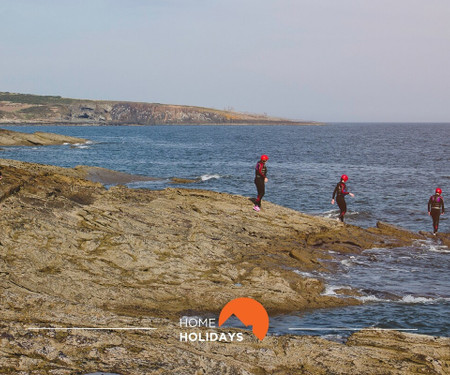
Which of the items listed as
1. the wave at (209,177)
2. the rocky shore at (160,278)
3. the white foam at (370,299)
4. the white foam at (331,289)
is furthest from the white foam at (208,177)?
the white foam at (370,299)

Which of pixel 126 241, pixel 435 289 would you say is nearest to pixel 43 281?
pixel 126 241

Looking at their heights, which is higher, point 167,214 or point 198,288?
point 167,214

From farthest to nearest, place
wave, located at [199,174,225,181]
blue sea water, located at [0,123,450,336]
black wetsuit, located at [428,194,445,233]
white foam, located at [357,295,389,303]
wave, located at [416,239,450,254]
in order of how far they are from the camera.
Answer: wave, located at [199,174,225,181] < black wetsuit, located at [428,194,445,233] < wave, located at [416,239,450,254] < white foam, located at [357,295,389,303] < blue sea water, located at [0,123,450,336]

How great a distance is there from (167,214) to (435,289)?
10.1 m

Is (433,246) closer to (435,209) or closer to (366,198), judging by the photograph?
(435,209)

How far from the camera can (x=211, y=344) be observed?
993cm

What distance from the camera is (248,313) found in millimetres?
13383

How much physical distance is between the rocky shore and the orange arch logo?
9.1 inches

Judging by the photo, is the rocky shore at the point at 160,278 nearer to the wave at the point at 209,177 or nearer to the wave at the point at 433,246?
the wave at the point at 433,246

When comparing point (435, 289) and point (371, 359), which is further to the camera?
point (435, 289)

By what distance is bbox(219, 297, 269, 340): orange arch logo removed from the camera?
12.7 meters

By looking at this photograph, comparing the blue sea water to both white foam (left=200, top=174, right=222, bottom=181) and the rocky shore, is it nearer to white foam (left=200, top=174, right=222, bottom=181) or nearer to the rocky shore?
white foam (left=200, top=174, right=222, bottom=181)

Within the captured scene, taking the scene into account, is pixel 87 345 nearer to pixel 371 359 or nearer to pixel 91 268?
pixel 91 268

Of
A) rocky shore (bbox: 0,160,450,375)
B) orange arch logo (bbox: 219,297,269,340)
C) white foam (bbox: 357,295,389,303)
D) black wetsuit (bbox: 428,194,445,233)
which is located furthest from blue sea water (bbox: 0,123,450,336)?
black wetsuit (bbox: 428,194,445,233)
